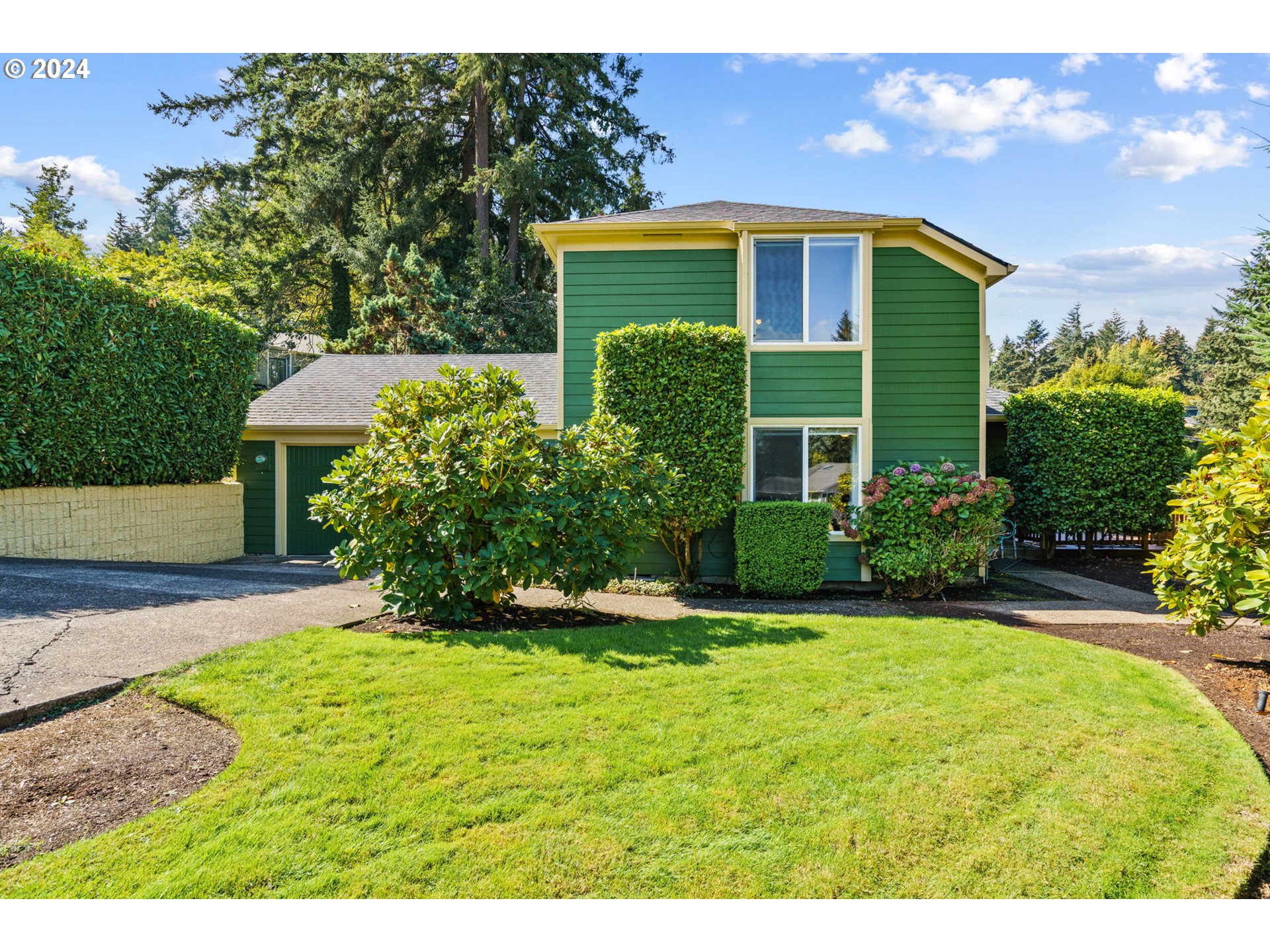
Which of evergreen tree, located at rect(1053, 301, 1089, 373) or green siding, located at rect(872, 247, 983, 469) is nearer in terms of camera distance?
green siding, located at rect(872, 247, 983, 469)

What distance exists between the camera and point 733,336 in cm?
867

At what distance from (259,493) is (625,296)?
796 cm

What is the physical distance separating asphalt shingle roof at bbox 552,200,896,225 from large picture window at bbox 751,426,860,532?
9.44 feet

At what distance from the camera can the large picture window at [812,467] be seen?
934 cm

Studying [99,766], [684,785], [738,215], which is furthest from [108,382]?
[684,785]

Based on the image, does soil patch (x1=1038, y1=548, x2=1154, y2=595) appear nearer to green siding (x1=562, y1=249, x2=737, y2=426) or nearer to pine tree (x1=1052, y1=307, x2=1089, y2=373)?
green siding (x1=562, y1=249, x2=737, y2=426)

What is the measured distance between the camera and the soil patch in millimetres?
10109

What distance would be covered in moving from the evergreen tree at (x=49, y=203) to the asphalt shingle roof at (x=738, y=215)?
19.8 m

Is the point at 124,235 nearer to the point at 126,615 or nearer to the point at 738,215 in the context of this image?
the point at 738,215

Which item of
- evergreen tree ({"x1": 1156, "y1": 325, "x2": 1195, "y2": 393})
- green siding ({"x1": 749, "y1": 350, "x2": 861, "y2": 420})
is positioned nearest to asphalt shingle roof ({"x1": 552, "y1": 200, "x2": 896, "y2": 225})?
green siding ({"x1": 749, "y1": 350, "x2": 861, "y2": 420})

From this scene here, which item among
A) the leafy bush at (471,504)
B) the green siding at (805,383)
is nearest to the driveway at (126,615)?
the leafy bush at (471,504)

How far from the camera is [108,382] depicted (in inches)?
365

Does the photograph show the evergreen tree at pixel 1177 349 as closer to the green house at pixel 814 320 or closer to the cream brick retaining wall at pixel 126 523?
the green house at pixel 814 320

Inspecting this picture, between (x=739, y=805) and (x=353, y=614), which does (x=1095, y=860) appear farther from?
(x=353, y=614)
